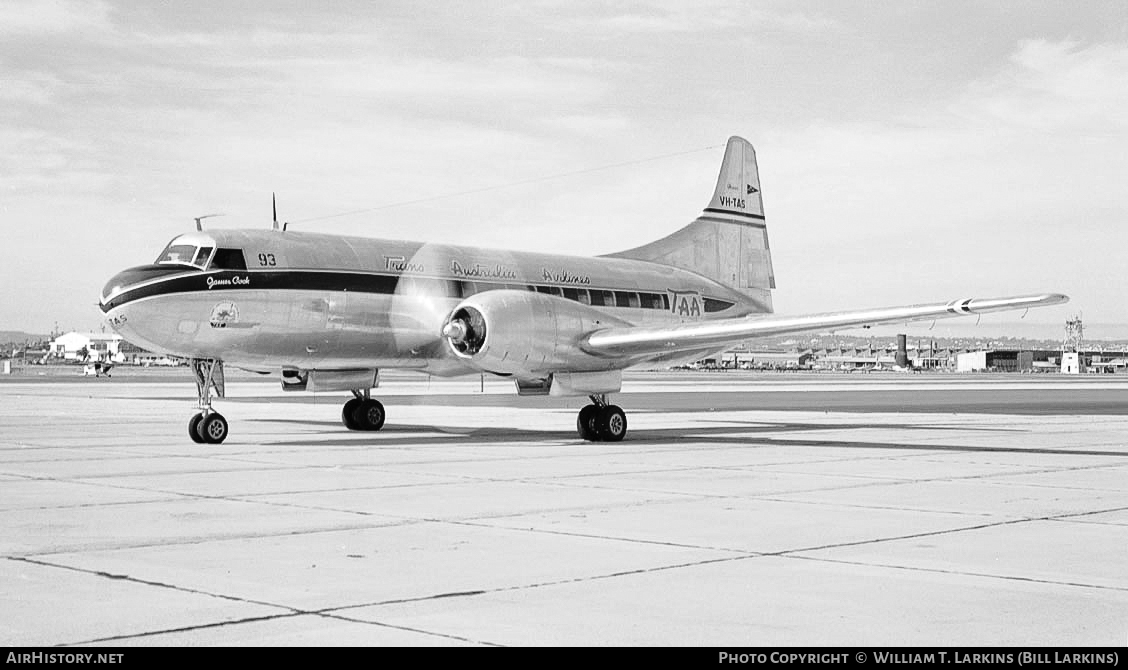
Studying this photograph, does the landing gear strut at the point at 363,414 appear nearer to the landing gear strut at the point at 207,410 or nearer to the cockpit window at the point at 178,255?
the landing gear strut at the point at 207,410

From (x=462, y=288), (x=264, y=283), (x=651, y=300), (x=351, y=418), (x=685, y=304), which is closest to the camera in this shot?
(x=264, y=283)

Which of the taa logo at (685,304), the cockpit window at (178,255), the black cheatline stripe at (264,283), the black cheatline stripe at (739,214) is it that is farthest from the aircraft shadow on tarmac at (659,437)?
the black cheatline stripe at (739,214)

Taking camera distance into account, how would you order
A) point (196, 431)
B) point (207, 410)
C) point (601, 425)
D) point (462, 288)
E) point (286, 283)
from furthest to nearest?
point (462, 288)
point (601, 425)
point (286, 283)
point (207, 410)
point (196, 431)

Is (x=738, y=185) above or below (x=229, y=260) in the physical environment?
above

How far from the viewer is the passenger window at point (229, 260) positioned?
22484 mm

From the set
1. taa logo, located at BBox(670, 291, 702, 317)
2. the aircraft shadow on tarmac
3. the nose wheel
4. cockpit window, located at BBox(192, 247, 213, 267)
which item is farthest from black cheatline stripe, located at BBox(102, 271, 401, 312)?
taa logo, located at BBox(670, 291, 702, 317)

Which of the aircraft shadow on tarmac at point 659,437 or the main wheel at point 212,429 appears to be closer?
the main wheel at point 212,429

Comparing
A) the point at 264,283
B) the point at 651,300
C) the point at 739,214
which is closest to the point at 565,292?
the point at 651,300

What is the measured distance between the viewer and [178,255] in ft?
74.2

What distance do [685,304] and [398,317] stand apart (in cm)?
826

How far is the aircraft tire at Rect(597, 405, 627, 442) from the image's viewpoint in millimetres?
24328

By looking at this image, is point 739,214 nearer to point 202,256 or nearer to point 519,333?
point 519,333

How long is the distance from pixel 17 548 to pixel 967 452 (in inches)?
636

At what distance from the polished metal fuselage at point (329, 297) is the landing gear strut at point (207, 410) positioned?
0.30 m
